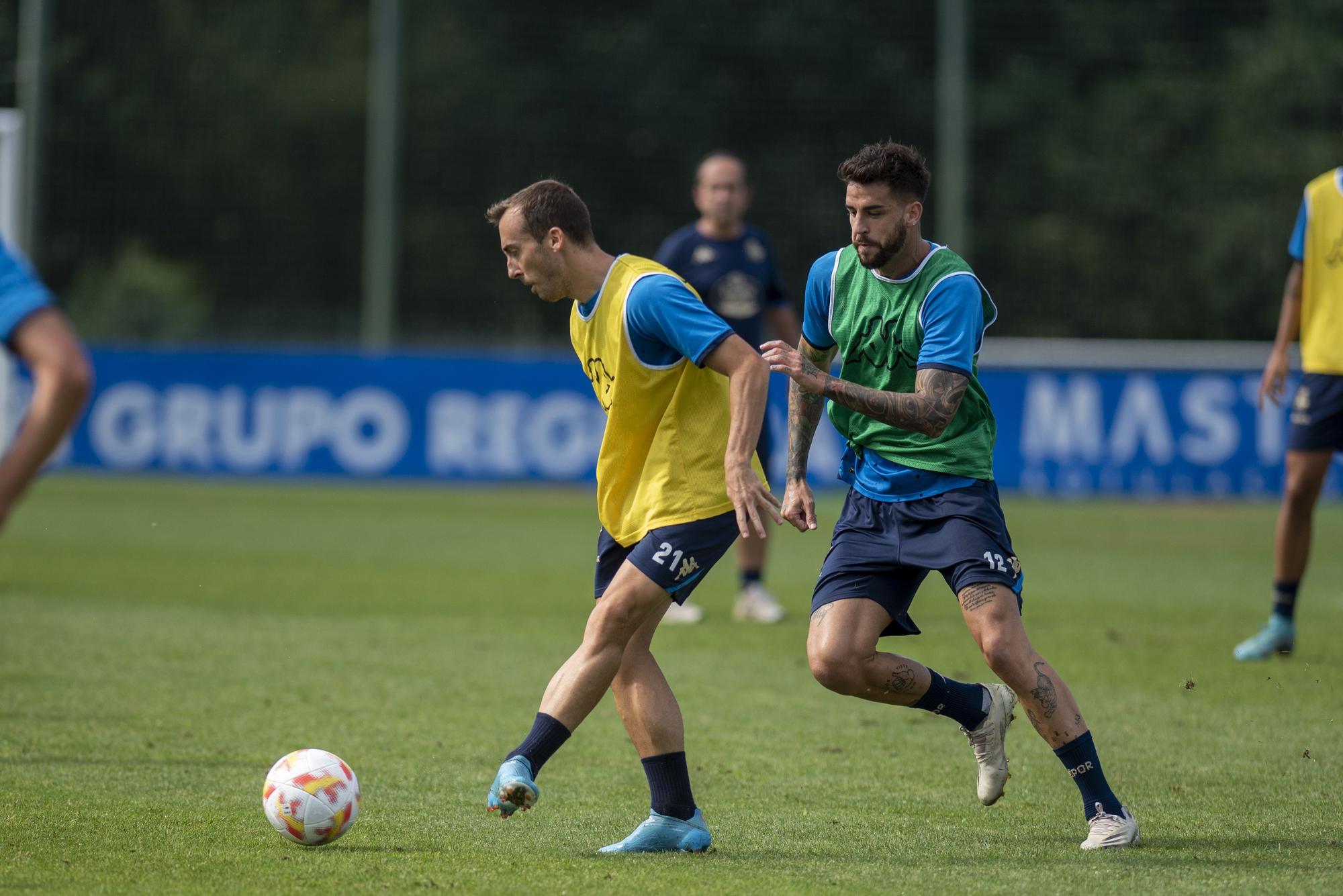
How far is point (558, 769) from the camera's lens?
19.7ft

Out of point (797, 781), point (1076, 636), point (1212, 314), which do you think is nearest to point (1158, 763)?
point (797, 781)

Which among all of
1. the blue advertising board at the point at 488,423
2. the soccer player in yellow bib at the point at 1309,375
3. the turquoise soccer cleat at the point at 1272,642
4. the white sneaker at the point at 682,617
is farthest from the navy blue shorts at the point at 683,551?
the blue advertising board at the point at 488,423

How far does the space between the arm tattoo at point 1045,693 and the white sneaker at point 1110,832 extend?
318 millimetres

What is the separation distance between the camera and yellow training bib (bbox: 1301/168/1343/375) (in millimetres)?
8008

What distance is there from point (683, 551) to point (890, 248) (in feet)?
3.73

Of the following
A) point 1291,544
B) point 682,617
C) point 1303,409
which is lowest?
point 682,617

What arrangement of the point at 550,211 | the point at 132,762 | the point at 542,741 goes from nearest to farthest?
the point at 542,741 → the point at 550,211 → the point at 132,762

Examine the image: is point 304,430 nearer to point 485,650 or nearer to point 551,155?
point 551,155

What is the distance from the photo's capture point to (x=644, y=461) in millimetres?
4965

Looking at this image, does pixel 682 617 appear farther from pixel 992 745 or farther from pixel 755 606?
pixel 992 745

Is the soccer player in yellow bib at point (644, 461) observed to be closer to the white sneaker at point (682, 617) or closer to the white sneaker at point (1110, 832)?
the white sneaker at point (1110, 832)

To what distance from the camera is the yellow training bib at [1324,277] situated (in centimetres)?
801

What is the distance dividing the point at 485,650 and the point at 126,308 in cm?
1780

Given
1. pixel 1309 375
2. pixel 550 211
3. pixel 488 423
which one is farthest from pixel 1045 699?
pixel 488 423
